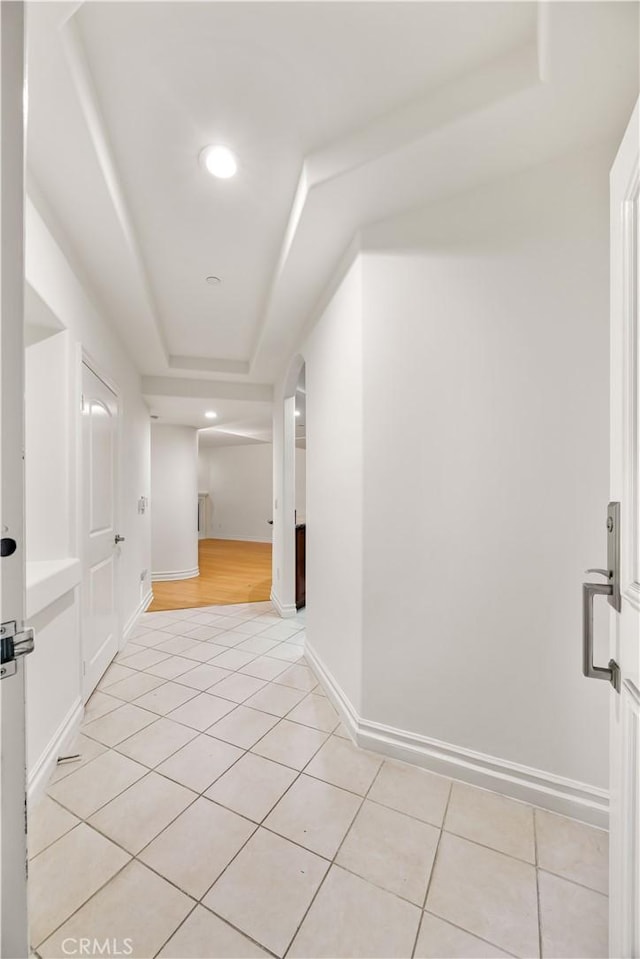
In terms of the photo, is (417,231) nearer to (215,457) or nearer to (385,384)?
(385,384)

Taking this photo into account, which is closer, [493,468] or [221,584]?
[493,468]

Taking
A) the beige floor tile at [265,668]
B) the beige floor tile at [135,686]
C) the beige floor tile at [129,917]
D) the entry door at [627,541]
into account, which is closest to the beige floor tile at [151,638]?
the beige floor tile at [135,686]

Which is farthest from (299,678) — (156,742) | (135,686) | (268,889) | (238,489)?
(238,489)

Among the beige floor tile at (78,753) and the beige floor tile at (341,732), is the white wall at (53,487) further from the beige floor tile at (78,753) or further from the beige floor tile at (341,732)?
the beige floor tile at (341,732)

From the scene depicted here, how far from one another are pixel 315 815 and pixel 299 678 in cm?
112

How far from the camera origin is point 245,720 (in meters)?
2.09

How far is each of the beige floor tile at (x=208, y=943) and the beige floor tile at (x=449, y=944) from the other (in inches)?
16.9

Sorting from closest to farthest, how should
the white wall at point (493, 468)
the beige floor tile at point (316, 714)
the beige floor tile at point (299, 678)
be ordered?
the white wall at point (493, 468), the beige floor tile at point (316, 714), the beige floor tile at point (299, 678)

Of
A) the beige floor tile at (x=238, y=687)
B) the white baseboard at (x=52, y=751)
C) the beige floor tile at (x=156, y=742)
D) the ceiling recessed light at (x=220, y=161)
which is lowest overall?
the beige floor tile at (x=238, y=687)

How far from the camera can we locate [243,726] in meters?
2.04

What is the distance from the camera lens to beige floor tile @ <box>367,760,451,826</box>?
149 centimetres

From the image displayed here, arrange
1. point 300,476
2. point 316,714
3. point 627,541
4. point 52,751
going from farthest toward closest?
point 300,476 → point 316,714 → point 52,751 → point 627,541

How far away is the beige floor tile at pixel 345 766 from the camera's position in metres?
1.64

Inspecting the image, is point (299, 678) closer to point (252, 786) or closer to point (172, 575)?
point (252, 786)
